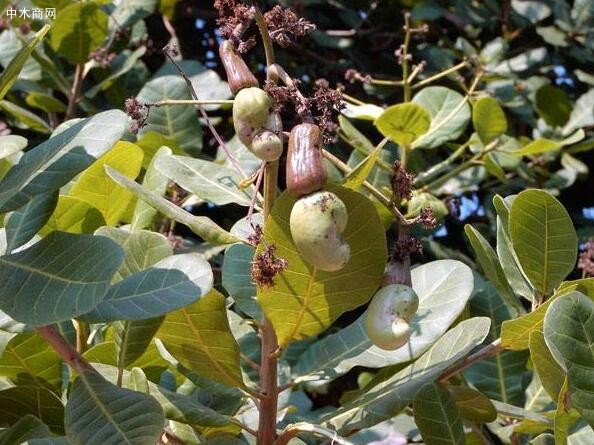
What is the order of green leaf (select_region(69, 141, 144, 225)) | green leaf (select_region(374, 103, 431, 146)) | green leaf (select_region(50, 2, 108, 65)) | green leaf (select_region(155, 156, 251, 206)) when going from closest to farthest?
green leaf (select_region(155, 156, 251, 206))
green leaf (select_region(69, 141, 144, 225))
green leaf (select_region(374, 103, 431, 146))
green leaf (select_region(50, 2, 108, 65))

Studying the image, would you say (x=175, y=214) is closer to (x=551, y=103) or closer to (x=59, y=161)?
(x=59, y=161)

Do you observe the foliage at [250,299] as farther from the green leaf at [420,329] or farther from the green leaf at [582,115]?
the green leaf at [582,115]

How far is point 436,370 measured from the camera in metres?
1.05

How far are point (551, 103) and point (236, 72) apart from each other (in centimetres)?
191

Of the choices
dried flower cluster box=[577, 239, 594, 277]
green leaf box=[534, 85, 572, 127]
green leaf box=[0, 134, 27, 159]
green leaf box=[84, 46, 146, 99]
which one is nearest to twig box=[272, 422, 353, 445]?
green leaf box=[0, 134, 27, 159]

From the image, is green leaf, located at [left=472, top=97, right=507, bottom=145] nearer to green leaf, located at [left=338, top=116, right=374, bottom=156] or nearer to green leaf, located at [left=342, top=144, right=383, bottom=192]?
green leaf, located at [left=338, top=116, right=374, bottom=156]

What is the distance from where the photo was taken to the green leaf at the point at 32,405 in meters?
1.11

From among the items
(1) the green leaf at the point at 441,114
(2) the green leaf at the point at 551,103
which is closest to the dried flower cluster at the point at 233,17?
(1) the green leaf at the point at 441,114

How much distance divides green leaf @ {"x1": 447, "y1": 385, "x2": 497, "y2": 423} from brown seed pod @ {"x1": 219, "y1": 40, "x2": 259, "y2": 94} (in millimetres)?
495

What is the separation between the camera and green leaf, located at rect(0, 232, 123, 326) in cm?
88

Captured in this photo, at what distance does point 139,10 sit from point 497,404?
1.52m

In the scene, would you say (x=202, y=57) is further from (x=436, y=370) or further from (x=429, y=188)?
(x=436, y=370)

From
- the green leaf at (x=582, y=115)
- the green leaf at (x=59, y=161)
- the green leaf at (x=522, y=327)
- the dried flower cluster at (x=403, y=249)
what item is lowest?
the green leaf at (x=582, y=115)

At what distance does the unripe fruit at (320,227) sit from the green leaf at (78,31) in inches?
56.5
